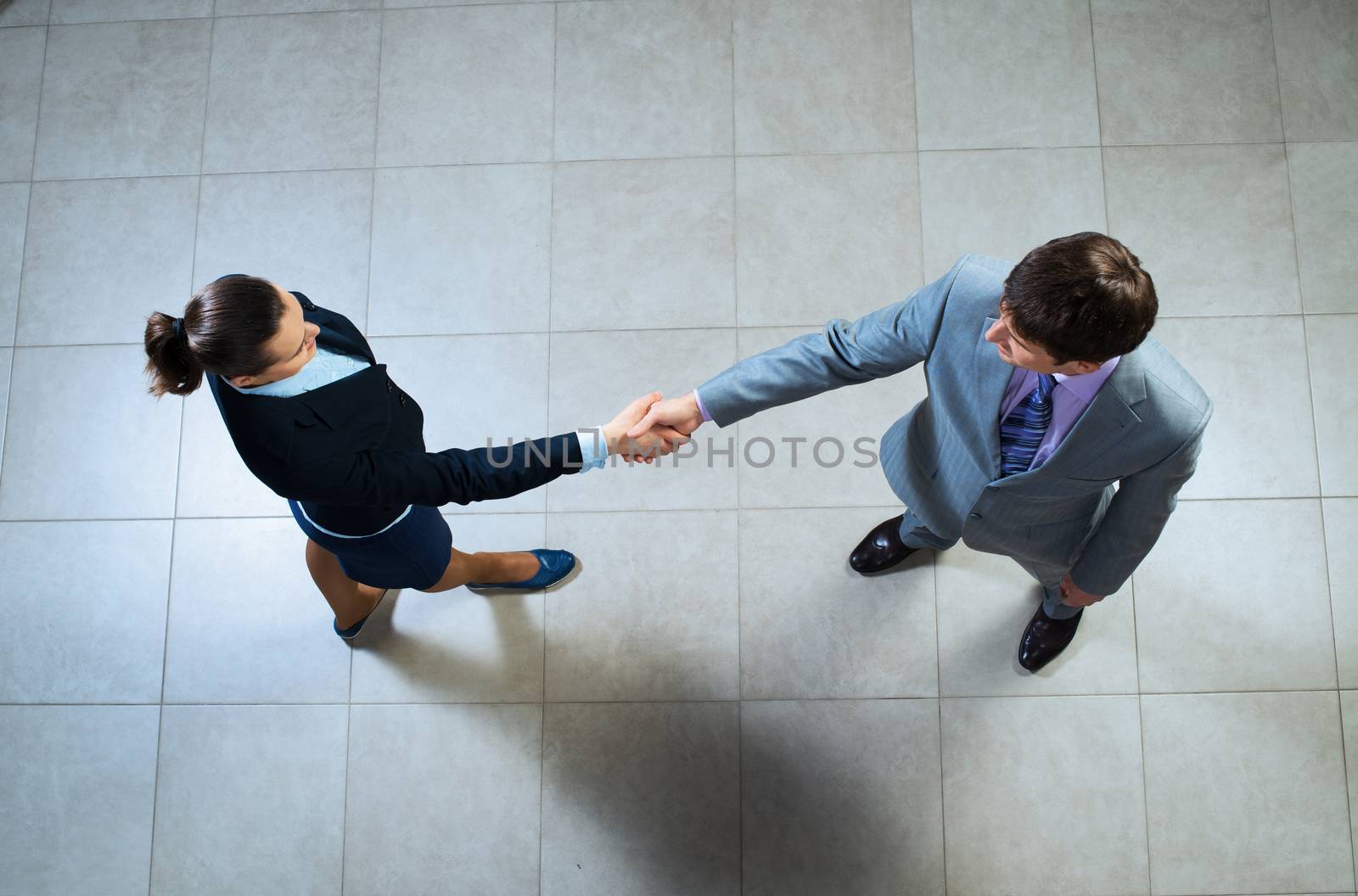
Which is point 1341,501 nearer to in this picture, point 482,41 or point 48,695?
point 482,41

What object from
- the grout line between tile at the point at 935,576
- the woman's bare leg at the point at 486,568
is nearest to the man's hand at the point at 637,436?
the woman's bare leg at the point at 486,568

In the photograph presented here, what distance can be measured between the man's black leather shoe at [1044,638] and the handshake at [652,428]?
1.19 m

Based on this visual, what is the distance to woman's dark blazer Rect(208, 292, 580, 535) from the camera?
1.53 m

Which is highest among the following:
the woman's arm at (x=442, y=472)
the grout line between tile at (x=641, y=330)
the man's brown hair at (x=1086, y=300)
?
the grout line between tile at (x=641, y=330)

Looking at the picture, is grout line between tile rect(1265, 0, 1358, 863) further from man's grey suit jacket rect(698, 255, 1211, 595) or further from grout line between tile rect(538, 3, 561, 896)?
grout line between tile rect(538, 3, 561, 896)

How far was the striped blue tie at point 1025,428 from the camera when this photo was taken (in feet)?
4.81

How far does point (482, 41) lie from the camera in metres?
2.87

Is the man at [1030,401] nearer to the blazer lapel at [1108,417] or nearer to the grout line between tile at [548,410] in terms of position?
the blazer lapel at [1108,417]

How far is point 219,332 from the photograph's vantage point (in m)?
1.43

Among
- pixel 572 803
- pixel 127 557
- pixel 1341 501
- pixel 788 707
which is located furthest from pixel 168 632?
pixel 1341 501

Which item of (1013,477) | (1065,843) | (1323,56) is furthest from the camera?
(1323,56)

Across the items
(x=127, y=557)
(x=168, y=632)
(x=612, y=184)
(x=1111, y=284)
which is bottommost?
(x=168, y=632)

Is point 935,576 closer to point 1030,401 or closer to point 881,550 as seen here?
point 881,550

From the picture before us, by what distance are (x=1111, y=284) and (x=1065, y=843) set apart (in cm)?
188
